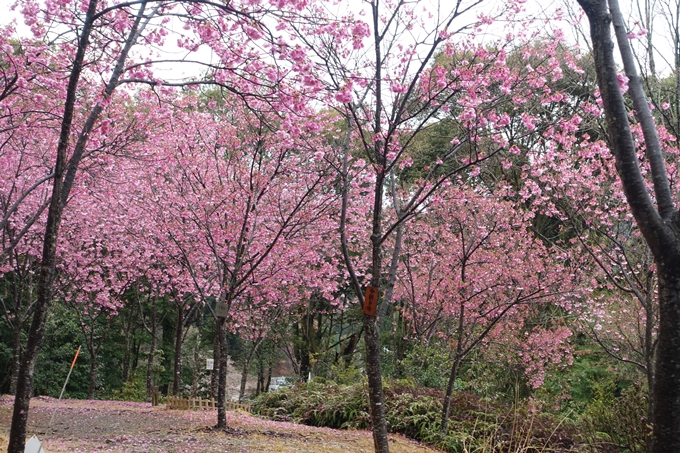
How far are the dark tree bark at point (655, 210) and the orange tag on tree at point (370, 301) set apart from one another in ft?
8.83

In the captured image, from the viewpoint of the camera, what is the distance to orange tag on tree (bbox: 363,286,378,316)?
528 centimetres

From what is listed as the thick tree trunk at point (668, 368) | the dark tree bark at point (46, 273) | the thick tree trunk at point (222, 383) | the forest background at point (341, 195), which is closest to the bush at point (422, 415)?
the forest background at point (341, 195)

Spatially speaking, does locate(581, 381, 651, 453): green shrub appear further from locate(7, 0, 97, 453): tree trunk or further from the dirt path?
locate(7, 0, 97, 453): tree trunk

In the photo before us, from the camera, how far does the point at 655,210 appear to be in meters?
2.93

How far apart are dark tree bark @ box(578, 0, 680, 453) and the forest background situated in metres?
2.03

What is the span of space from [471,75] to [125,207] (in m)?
10.7

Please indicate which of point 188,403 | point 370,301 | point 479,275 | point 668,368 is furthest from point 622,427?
point 188,403

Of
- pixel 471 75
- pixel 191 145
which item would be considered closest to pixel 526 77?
pixel 471 75

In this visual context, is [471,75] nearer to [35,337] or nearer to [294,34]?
[294,34]

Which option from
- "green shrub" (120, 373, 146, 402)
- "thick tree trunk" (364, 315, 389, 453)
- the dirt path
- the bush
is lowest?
"green shrub" (120, 373, 146, 402)

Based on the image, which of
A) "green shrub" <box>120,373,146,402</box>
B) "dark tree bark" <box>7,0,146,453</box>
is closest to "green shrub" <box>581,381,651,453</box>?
"dark tree bark" <box>7,0,146,453</box>

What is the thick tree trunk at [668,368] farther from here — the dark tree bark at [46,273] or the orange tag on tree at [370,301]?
the dark tree bark at [46,273]

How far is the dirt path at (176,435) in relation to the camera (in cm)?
670

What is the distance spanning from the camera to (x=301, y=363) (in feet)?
65.1
